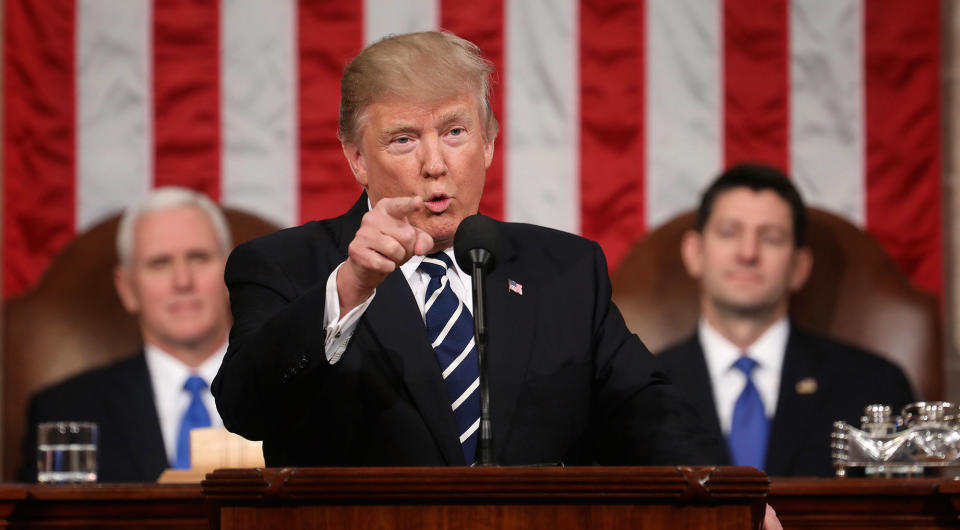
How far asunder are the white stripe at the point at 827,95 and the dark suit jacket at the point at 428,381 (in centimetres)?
282

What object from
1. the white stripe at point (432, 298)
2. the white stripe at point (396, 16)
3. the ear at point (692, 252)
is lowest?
the white stripe at point (432, 298)

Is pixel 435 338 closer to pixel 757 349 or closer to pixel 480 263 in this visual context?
pixel 480 263

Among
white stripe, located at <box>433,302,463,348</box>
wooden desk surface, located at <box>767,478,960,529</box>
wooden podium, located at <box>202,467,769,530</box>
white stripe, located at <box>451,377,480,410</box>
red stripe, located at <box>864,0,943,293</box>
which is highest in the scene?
red stripe, located at <box>864,0,943,293</box>

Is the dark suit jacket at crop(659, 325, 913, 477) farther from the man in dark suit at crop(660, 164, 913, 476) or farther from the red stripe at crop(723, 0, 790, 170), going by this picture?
the red stripe at crop(723, 0, 790, 170)

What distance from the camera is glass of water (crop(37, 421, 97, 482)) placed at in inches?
146

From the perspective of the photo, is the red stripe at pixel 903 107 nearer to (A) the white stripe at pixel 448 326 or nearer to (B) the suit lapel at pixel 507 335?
(B) the suit lapel at pixel 507 335

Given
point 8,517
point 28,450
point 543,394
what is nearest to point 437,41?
point 543,394

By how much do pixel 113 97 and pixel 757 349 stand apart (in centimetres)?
268

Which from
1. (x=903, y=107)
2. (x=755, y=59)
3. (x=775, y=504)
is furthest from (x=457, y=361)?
(x=903, y=107)

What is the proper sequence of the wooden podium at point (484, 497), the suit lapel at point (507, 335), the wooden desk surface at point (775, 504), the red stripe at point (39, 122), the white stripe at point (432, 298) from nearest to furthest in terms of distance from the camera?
the wooden podium at point (484, 497) < the suit lapel at point (507, 335) < the white stripe at point (432, 298) < the wooden desk surface at point (775, 504) < the red stripe at point (39, 122)

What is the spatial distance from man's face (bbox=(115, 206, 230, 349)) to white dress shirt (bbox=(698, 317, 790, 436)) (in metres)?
1.82

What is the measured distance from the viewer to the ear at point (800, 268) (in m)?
4.81

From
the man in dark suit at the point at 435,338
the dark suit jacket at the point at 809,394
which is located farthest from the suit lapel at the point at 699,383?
the man in dark suit at the point at 435,338

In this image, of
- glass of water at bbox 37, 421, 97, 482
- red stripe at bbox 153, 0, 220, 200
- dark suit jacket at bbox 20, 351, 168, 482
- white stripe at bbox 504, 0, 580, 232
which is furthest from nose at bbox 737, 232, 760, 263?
glass of water at bbox 37, 421, 97, 482
